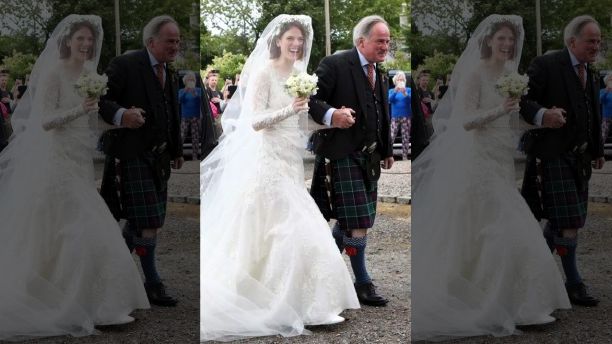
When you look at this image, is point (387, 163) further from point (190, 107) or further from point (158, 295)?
point (158, 295)

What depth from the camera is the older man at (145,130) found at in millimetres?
4090

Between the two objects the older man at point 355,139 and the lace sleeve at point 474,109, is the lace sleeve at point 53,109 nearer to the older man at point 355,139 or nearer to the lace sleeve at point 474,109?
the older man at point 355,139

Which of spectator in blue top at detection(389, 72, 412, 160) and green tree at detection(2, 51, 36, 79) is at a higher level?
green tree at detection(2, 51, 36, 79)

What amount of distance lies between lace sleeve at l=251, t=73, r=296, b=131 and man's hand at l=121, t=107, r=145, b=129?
2.53 ft

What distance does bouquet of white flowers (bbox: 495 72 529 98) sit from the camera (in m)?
4.09

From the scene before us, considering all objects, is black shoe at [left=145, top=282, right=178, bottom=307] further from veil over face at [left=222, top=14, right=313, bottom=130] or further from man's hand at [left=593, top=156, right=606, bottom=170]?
man's hand at [left=593, top=156, right=606, bottom=170]

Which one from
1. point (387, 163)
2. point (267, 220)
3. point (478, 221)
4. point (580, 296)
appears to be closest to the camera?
point (478, 221)

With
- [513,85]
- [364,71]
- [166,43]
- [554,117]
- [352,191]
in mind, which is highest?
[166,43]

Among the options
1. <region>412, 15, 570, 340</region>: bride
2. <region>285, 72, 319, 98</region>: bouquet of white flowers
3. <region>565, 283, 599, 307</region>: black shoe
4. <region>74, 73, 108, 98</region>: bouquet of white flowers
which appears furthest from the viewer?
<region>285, 72, 319, 98</region>: bouquet of white flowers

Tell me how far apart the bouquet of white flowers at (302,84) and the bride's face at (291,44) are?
0.14 metres

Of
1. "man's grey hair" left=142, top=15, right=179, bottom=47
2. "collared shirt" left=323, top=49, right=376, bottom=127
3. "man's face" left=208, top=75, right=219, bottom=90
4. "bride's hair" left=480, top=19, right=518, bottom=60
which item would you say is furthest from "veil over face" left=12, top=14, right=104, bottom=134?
"bride's hair" left=480, top=19, right=518, bottom=60

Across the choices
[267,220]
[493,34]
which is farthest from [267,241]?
[493,34]

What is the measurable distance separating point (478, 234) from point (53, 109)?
6.56ft

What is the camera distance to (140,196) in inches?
166
